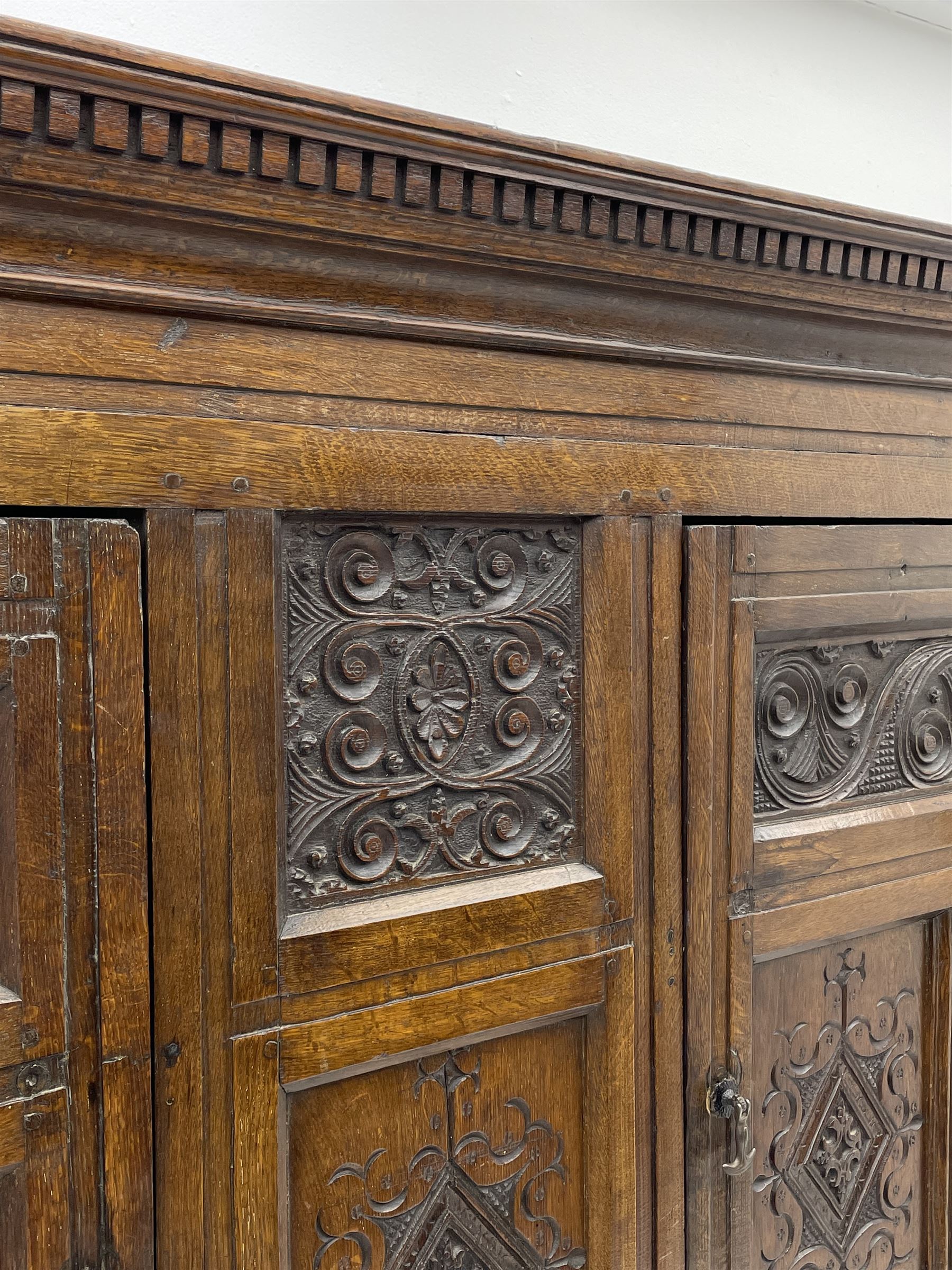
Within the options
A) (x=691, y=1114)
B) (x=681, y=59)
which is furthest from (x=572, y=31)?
(x=691, y=1114)

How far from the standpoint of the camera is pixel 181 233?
568mm

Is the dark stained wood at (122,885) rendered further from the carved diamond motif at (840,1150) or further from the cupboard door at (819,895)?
the carved diamond motif at (840,1150)

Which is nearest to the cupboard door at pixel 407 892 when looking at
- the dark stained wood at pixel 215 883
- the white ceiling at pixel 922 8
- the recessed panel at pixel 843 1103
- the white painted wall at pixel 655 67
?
the dark stained wood at pixel 215 883

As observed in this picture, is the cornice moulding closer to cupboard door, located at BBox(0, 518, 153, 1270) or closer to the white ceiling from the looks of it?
cupboard door, located at BBox(0, 518, 153, 1270)

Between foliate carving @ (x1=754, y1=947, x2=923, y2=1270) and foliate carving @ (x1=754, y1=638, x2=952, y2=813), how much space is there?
18 centimetres

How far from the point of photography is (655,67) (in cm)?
116

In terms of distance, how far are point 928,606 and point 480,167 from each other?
617mm

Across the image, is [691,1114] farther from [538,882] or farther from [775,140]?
[775,140]

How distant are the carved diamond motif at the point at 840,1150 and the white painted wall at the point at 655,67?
1.13 m

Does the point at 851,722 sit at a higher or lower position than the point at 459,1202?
higher

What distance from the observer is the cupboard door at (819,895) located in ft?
2.61

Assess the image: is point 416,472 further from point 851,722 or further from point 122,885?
point 851,722

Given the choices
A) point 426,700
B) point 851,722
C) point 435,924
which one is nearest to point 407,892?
point 435,924

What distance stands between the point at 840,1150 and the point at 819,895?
28cm
